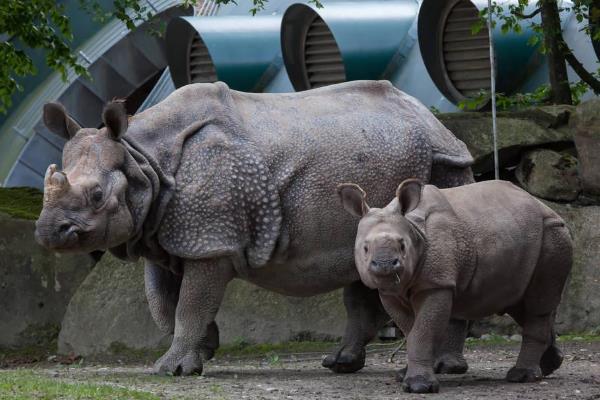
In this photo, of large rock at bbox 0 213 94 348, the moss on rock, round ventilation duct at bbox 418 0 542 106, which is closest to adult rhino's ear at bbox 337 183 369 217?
large rock at bbox 0 213 94 348

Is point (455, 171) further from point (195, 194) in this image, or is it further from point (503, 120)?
point (503, 120)

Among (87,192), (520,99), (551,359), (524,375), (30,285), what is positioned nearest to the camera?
(524,375)

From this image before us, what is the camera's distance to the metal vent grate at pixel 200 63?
57.3 feet

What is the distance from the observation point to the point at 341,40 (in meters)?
15.4

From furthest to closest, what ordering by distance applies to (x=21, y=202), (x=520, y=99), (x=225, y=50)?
1. (x=225, y=50)
2. (x=21, y=202)
3. (x=520, y=99)

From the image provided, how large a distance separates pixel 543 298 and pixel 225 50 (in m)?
9.28

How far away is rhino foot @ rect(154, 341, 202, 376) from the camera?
8633 millimetres

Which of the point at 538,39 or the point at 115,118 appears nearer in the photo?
the point at 115,118

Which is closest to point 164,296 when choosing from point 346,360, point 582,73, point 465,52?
point 346,360

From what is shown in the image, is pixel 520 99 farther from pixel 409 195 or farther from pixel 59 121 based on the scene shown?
pixel 409 195

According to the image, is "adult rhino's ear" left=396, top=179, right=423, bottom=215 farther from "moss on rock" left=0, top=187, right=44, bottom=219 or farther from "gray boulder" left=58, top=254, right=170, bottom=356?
"moss on rock" left=0, top=187, right=44, bottom=219

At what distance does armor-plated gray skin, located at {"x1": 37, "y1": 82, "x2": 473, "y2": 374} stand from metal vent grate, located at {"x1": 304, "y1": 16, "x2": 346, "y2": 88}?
625 centimetres

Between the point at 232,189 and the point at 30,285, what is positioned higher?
the point at 232,189

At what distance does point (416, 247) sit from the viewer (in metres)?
7.65
